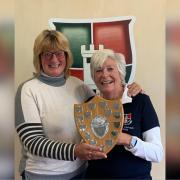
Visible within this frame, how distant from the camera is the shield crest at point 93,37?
1653 mm

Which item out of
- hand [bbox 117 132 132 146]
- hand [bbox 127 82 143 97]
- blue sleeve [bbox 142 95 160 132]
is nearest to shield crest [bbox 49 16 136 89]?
hand [bbox 127 82 143 97]

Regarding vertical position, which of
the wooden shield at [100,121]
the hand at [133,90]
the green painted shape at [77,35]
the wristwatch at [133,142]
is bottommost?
the wristwatch at [133,142]

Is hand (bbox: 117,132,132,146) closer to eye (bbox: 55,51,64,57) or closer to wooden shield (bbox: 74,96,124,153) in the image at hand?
wooden shield (bbox: 74,96,124,153)

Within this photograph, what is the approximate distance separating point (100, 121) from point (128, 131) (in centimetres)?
12

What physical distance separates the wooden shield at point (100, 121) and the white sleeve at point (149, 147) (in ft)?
0.29

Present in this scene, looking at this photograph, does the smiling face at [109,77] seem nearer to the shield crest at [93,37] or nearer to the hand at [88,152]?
the hand at [88,152]

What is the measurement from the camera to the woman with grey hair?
123 centimetres

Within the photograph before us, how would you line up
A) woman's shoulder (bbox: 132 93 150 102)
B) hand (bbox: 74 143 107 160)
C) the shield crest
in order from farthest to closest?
the shield crest
woman's shoulder (bbox: 132 93 150 102)
hand (bbox: 74 143 107 160)

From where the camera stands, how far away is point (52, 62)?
1302 mm

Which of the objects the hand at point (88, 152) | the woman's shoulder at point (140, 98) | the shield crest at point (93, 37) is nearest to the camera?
the hand at point (88, 152)

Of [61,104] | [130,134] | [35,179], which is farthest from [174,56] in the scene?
[35,179]

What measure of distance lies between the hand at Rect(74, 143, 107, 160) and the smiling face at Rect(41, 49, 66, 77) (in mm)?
341

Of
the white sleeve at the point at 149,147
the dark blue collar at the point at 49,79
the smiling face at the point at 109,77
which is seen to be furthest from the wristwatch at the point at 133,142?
the dark blue collar at the point at 49,79

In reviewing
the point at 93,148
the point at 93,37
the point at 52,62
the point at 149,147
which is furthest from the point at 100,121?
the point at 93,37
